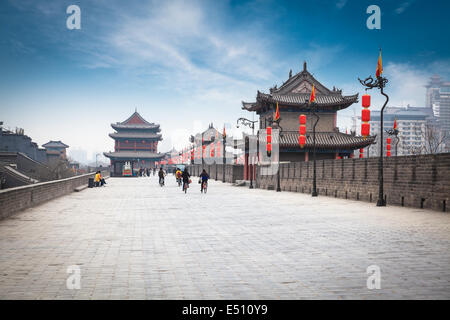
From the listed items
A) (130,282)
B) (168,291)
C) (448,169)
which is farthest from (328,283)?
(448,169)

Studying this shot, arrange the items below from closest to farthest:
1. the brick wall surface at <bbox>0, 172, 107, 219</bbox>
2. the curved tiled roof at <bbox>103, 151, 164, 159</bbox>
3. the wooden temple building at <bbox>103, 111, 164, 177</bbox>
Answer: the brick wall surface at <bbox>0, 172, 107, 219</bbox> < the curved tiled roof at <bbox>103, 151, 164, 159</bbox> < the wooden temple building at <bbox>103, 111, 164, 177</bbox>

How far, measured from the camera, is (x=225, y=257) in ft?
20.7

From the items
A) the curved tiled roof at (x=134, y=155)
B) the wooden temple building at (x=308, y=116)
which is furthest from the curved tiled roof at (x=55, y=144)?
the wooden temple building at (x=308, y=116)

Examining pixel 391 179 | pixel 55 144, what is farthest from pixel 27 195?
pixel 55 144

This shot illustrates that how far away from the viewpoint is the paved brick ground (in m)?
4.50

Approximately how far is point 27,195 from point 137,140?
7114 cm

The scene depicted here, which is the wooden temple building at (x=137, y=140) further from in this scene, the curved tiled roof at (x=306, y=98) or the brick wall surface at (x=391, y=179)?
the brick wall surface at (x=391, y=179)

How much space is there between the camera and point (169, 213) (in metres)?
13.0

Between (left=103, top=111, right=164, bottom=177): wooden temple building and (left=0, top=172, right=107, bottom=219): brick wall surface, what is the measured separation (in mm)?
60062

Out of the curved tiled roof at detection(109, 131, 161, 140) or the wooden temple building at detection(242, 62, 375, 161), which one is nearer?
the wooden temple building at detection(242, 62, 375, 161)

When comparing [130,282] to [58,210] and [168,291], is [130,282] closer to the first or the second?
[168,291]

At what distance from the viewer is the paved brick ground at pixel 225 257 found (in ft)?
14.8

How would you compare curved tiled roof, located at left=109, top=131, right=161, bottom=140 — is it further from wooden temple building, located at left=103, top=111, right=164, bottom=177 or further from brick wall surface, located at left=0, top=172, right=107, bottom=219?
brick wall surface, located at left=0, top=172, right=107, bottom=219

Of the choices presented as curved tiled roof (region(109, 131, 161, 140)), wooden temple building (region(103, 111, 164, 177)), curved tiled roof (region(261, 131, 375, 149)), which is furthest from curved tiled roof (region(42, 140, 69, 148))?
curved tiled roof (region(261, 131, 375, 149))
